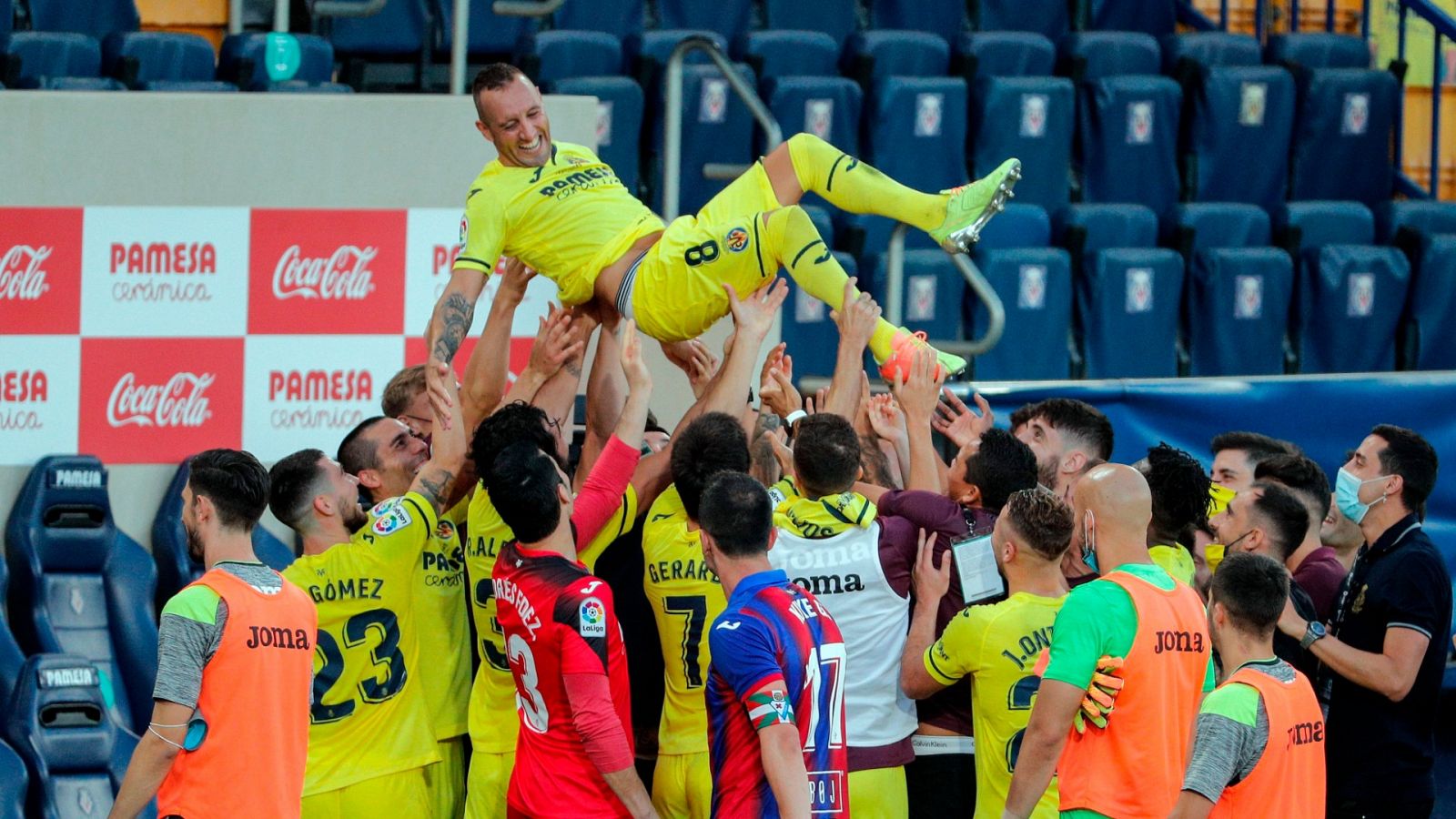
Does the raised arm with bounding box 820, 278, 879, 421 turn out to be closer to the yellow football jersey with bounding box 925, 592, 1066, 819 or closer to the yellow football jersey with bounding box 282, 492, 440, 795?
the yellow football jersey with bounding box 925, 592, 1066, 819

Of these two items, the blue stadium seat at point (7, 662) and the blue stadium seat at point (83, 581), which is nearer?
the blue stadium seat at point (7, 662)

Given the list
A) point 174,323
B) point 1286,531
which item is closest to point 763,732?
point 1286,531

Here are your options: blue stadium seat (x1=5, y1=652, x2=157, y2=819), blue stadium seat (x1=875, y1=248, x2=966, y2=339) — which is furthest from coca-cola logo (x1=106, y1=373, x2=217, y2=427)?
blue stadium seat (x1=875, y1=248, x2=966, y2=339)

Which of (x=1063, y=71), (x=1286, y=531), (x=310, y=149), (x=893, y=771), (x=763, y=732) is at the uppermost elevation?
(x=1063, y=71)

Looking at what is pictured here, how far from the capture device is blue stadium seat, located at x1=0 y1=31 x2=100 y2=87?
9.02 meters

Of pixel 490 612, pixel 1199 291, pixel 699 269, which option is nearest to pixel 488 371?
pixel 699 269

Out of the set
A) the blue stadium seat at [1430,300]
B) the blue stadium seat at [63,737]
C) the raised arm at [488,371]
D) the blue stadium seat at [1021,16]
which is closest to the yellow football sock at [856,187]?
the raised arm at [488,371]

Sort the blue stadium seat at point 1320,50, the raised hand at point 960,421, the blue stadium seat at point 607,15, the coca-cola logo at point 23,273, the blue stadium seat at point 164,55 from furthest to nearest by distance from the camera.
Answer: the blue stadium seat at point 1320,50 < the blue stadium seat at point 607,15 < the blue stadium seat at point 164,55 < the coca-cola logo at point 23,273 < the raised hand at point 960,421

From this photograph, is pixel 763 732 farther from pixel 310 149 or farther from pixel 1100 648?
pixel 310 149

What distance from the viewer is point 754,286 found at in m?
6.25

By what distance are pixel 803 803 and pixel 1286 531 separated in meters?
2.09

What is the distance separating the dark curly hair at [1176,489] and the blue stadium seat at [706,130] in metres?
5.10

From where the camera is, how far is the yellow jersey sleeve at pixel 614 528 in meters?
5.48

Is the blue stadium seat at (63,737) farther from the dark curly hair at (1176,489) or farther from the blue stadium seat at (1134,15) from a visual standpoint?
the blue stadium seat at (1134,15)
